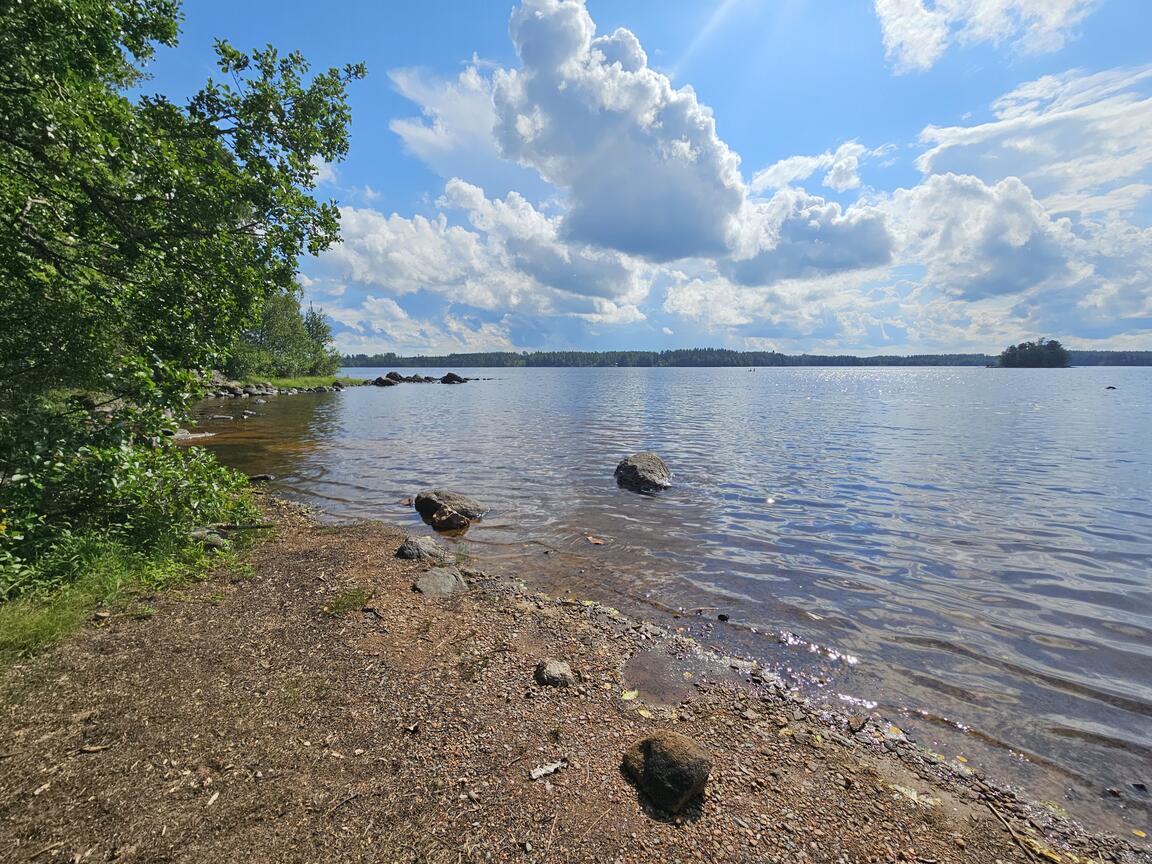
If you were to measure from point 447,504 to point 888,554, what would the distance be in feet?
44.3

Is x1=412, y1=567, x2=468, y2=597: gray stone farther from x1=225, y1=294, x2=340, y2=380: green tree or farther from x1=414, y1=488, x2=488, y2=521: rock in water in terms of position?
x1=225, y1=294, x2=340, y2=380: green tree

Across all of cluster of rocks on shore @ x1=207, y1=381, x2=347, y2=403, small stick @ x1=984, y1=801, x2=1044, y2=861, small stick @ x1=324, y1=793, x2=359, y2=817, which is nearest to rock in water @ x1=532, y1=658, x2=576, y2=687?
small stick @ x1=324, y1=793, x2=359, y2=817

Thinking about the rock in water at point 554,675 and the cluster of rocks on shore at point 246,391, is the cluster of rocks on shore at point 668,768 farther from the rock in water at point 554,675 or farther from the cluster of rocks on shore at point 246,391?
the cluster of rocks on shore at point 246,391

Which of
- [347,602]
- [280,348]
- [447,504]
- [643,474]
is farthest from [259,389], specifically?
[347,602]

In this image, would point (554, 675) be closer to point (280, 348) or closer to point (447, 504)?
point (447, 504)

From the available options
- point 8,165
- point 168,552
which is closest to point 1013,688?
point 168,552

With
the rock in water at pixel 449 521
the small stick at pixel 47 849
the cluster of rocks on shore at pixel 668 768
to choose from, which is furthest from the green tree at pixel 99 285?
the cluster of rocks on shore at pixel 668 768

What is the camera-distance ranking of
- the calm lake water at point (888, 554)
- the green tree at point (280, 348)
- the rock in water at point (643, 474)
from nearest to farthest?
the calm lake water at point (888, 554) → the rock in water at point (643, 474) → the green tree at point (280, 348)

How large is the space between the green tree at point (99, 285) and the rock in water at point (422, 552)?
4.06 meters

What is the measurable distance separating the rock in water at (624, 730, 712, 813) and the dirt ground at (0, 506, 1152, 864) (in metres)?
0.15

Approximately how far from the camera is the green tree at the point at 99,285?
7723mm

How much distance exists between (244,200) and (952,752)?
1630 cm

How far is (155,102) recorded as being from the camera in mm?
11531

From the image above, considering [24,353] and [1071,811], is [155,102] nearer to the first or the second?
[24,353]
